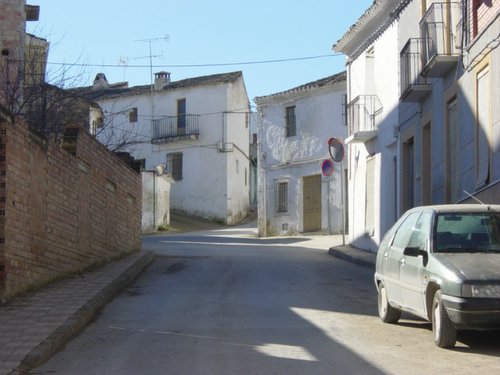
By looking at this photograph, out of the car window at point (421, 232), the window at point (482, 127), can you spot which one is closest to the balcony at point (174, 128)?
the window at point (482, 127)

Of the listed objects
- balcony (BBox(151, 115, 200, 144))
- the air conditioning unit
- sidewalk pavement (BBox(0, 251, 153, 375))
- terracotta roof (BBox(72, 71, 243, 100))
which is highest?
terracotta roof (BBox(72, 71, 243, 100))

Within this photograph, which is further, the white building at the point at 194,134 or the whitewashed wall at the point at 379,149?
the white building at the point at 194,134

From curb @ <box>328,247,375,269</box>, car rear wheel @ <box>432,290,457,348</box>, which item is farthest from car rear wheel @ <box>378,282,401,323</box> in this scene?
curb @ <box>328,247,375,269</box>

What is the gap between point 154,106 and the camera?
1903 inches

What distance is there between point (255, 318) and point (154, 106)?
39.3 m

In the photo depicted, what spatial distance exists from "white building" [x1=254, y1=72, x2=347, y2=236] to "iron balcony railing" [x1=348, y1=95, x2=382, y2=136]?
8.54m

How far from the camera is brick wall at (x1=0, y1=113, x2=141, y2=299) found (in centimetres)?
1009

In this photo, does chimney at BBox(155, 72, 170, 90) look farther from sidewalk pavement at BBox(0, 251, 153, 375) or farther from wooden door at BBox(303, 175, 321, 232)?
sidewalk pavement at BBox(0, 251, 153, 375)

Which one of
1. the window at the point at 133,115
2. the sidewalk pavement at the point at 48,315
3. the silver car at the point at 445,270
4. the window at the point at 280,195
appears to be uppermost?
the window at the point at 133,115

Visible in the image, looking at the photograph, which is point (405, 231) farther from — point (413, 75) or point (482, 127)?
point (413, 75)

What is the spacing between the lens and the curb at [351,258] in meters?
17.2

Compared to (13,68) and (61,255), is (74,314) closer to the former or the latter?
(61,255)

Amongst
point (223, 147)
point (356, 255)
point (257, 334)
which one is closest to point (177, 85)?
Result: point (223, 147)

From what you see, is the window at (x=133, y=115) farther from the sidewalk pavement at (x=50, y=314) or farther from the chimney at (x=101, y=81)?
the sidewalk pavement at (x=50, y=314)
